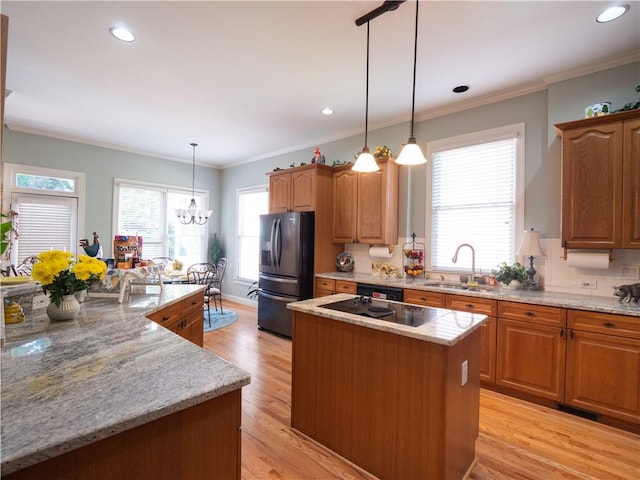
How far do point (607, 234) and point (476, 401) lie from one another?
6.06ft

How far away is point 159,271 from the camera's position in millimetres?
2410

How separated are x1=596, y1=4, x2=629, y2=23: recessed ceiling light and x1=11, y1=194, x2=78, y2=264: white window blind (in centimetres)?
677

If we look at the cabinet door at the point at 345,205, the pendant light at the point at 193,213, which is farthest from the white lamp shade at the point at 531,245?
the pendant light at the point at 193,213

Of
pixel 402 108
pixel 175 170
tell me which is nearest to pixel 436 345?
pixel 402 108

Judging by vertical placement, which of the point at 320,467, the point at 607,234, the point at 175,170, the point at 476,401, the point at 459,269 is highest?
the point at 175,170

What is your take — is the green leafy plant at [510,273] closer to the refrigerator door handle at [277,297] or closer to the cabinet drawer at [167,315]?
the refrigerator door handle at [277,297]

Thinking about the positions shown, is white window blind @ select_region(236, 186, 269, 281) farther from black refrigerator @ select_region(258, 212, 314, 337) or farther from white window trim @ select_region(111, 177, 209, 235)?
black refrigerator @ select_region(258, 212, 314, 337)

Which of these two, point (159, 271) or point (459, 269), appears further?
point (459, 269)

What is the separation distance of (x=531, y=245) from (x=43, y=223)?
6626 millimetres

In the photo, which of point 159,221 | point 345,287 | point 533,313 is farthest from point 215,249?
point 533,313

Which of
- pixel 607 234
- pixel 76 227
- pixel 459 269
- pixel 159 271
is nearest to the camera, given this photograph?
pixel 159 271

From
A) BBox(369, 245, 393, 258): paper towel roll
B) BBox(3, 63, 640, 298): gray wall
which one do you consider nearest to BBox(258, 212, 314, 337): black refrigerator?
BBox(369, 245, 393, 258): paper towel roll

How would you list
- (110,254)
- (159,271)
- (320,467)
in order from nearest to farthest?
(320,467) < (159,271) < (110,254)

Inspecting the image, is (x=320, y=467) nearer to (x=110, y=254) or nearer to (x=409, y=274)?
(x=409, y=274)
